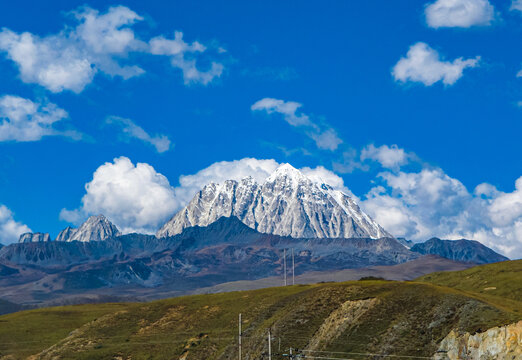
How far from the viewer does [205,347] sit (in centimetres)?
16062

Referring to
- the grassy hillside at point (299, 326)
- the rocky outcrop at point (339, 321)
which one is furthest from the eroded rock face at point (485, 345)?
the rocky outcrop at point (339, 321)

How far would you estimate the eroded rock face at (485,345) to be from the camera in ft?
352

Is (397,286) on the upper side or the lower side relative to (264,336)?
upper

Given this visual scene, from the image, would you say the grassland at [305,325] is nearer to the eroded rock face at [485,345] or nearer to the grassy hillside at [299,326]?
the grassy hillside at [299,326]

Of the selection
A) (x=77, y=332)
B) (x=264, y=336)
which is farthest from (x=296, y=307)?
(x=77, y=332)

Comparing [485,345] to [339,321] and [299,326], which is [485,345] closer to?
[339,321]

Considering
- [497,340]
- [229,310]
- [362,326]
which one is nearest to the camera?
[497,340]

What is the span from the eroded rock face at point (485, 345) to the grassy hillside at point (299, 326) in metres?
2.69

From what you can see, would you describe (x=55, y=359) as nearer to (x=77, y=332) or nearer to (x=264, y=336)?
(x=77, y=332)

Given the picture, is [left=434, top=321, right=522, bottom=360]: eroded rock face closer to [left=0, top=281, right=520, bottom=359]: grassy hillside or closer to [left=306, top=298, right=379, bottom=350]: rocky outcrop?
[left=0, top=281, right=520, bottom=359]: grassy hillside

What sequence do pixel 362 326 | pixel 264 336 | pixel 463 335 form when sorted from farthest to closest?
pixel 264 336
pixel 362 326
pixel 463 335

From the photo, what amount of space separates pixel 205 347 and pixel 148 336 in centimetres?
2540

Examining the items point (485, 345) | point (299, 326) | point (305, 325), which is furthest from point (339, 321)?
point (485, 345)

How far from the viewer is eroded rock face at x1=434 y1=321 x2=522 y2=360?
107m
